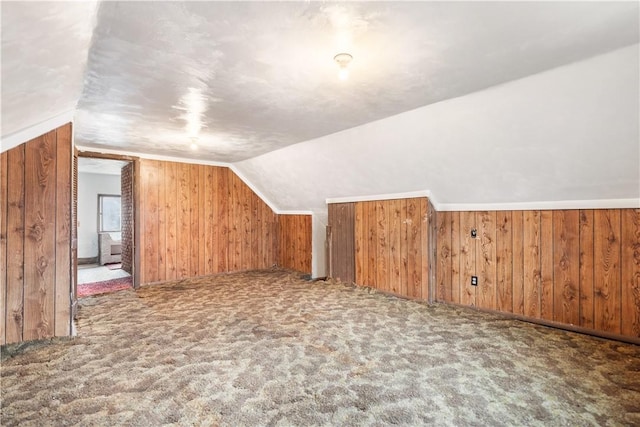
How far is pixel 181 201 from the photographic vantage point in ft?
17.3

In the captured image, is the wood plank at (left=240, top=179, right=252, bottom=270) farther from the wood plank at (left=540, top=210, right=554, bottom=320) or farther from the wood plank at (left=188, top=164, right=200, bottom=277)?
the wood plank at (left=540, top=210, right=554, bottom=320)

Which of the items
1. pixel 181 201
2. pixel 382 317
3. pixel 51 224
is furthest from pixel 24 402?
pixel 181 201

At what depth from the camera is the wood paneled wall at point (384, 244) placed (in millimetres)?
3965

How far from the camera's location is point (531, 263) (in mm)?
3252

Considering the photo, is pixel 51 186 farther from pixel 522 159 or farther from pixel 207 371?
pixel 522 159

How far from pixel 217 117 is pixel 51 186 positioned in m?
1.59

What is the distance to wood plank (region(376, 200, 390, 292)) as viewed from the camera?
4379 mm

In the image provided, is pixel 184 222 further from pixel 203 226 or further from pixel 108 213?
pixel 108 213

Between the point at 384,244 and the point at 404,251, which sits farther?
the point at 384,244

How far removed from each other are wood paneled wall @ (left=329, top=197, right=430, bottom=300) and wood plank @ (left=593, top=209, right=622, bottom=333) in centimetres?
157

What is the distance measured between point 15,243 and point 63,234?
326 mm

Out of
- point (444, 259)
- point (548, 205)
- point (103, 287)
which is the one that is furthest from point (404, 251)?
point (103, 287)

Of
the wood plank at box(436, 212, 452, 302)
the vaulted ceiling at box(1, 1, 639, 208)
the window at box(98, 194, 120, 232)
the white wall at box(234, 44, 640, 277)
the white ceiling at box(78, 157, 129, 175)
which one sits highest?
the white ceiling at box(78, 157, 129, 175)

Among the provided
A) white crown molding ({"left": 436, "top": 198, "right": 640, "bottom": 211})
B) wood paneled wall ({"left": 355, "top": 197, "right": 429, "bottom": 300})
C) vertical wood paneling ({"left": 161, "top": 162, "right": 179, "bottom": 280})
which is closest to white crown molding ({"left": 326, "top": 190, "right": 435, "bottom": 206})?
wood paneled wall ({"left": 355, "top": 197, "right": 429, "bottom": 300})
